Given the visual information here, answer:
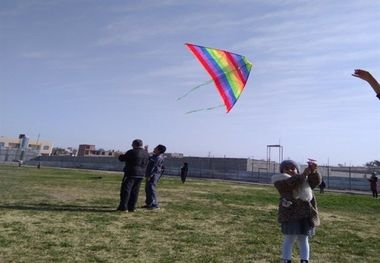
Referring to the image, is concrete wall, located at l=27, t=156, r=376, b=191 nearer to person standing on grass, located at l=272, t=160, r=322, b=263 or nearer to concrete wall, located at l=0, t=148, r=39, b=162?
concrete wall, located at l=0, t=148, r=39, b=162

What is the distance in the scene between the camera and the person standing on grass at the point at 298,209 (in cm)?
569

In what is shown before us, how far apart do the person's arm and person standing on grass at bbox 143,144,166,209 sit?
9067 mm

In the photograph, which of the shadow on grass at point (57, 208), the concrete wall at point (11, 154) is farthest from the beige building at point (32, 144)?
the shadow on grass at point (57, 208)

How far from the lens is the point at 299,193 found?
18.7 ft

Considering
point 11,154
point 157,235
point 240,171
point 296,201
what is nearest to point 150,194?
point 157,235

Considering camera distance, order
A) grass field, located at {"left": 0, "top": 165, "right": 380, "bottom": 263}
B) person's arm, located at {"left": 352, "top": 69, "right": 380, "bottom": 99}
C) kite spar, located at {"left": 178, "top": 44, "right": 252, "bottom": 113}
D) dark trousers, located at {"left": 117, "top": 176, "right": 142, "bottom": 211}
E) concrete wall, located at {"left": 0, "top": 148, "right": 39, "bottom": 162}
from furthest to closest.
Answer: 1. concrete wall, located at {"left": 0, "top": 148, "right": 39, "bottom": 162}
2. dark trousers, located at {"left": 117, "top": 176, "right": 142, "bottom": 211}
3. kite spar, located at {"left": 178, "top": 44, "right": 252, "bottom": 113}
4. grass field, located at {"left": 0, "top": 165, "right": 380, "bottom": 263}
5. person's arm, located at {"left": 352, "top": 69, "right": 380, "bottom": 99}

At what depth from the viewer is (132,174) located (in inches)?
453

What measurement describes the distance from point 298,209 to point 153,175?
23.6 feet

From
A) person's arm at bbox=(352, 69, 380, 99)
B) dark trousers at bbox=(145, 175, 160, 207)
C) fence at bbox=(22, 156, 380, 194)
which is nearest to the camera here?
person's arm at bbox=(352, 69, 380, 99)

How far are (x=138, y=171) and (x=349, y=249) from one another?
5940mm

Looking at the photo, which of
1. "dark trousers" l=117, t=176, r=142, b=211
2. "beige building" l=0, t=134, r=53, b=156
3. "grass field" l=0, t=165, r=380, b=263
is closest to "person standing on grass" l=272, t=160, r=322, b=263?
"grass field" l=0, t=165, r=380, b=263

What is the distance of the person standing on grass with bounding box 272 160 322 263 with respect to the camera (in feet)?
18.7

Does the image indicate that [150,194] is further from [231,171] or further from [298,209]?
[231,171]

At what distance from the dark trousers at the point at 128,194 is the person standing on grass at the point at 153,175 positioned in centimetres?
69
